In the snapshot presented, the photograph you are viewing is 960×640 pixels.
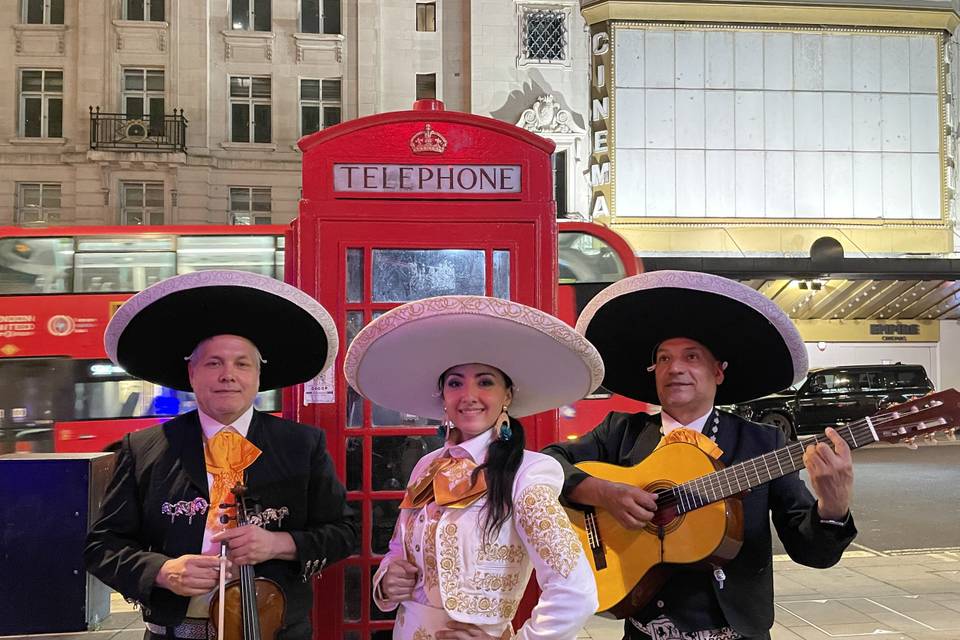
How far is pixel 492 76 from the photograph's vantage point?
19.8 meters

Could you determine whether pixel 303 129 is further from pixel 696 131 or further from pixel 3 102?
pixel 696 131

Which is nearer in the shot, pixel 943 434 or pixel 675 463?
pixel 943 434

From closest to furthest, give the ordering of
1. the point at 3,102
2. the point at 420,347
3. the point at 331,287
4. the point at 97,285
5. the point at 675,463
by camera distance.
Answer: the point at 420,347 → the point at 675,463 → the point at 331,287 → the point at 97,285 → the point at 3,102

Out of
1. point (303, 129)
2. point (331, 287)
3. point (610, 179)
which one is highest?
point (303, 129)

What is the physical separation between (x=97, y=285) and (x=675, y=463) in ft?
34.1

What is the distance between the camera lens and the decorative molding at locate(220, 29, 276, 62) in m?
19.6

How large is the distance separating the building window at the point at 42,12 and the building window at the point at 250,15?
4.00 m

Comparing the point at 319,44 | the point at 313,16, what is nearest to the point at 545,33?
the point at 319,44

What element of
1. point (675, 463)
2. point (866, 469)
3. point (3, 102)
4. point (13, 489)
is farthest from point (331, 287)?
point (3, 102)

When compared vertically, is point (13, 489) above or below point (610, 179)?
below

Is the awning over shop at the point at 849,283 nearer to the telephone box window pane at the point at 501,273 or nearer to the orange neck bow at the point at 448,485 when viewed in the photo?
the telephone box window pane at the point at 501,273

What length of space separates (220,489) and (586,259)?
362 inches

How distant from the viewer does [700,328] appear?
264 centimetres

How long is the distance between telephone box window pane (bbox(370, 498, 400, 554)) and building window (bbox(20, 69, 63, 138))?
18936 mm
